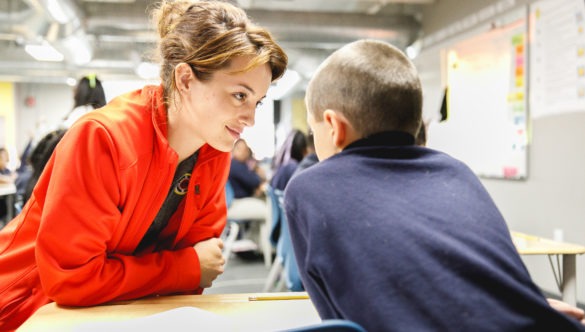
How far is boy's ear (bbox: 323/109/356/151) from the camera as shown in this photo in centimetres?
83

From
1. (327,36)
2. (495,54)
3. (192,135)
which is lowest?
(192,135)

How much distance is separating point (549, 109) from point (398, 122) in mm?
3328

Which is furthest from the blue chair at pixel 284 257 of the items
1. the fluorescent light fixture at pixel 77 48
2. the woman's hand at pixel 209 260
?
the fluorescent light fixture at pixel 77 48

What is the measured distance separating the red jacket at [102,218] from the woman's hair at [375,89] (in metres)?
0.40

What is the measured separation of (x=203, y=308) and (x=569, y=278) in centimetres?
206

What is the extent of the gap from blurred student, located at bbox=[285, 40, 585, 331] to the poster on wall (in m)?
3.10

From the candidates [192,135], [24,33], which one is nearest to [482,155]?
[192,135]

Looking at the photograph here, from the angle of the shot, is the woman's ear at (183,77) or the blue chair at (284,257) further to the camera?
the blue chair at (284,257)

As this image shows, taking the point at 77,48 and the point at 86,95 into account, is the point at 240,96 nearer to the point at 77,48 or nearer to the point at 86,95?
the point at 86,95

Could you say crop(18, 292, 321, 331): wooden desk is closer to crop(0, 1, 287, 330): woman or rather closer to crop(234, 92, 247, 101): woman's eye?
crop(0, 1, 287, 330): woman

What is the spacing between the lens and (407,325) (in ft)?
2.13

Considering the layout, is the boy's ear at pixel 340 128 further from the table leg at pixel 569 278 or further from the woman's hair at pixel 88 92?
the table leg at pixel 569 278

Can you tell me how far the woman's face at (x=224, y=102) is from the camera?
1.06 m

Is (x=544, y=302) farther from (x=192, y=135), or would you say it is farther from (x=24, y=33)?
(x=24, y=33)
